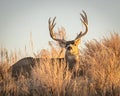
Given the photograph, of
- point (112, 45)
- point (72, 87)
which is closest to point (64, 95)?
point (72, 87)

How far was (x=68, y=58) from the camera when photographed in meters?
11.4

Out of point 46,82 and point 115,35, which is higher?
point 115,35

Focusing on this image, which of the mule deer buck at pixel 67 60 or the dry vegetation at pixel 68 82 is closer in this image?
the dry vegetation at pixel 68 82

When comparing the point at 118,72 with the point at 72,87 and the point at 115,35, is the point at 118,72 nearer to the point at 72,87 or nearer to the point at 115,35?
the point at 72,87

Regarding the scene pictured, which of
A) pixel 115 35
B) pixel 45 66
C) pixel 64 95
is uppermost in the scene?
pixel 115 35

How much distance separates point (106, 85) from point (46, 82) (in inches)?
53.6

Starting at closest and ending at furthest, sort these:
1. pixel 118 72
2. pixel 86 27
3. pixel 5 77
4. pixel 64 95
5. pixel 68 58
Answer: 1. pixel 64 95
2. pixel 118 72
3. pixel 5 77
4. pixel 68 58
5. pixel 86 27

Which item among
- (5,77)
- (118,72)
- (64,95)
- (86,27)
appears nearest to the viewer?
(64,95)

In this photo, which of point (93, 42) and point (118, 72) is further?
Answer: point (93, 42)

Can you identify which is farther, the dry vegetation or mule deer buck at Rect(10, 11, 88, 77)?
mule deer buck at Rect(10, 11, 88, 77)

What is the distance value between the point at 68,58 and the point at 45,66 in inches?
98.4

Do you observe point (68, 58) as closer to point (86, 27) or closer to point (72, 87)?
point (86, 27)

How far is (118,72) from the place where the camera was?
8.76 metres

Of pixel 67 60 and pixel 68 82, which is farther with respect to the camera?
pixel 67 60
